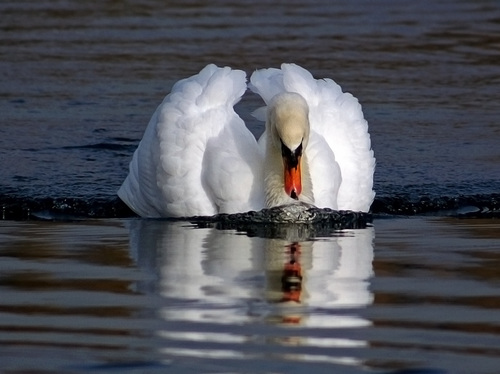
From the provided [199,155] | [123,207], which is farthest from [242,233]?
[123,207]

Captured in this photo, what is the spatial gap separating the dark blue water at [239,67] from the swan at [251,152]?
673 mm

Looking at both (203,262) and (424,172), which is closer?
(203,262)

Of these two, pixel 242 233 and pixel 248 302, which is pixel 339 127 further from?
pixel 248 302

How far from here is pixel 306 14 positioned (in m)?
18.7

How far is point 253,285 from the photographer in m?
6.98

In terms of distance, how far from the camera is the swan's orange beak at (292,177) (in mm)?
9170

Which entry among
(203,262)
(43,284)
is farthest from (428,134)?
(43,284)

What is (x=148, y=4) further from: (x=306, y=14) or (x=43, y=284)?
(x=43, y=284)

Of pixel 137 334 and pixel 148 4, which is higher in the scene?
pixel 148 4

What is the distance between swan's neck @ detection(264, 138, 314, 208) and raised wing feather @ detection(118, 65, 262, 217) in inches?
5.0

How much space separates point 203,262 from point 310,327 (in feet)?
5.50

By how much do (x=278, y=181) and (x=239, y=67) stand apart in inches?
231

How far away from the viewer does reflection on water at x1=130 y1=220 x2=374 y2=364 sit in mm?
5840

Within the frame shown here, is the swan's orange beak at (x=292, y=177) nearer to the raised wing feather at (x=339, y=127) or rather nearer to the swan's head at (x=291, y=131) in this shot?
the swan's head at (x=291, y=131)
